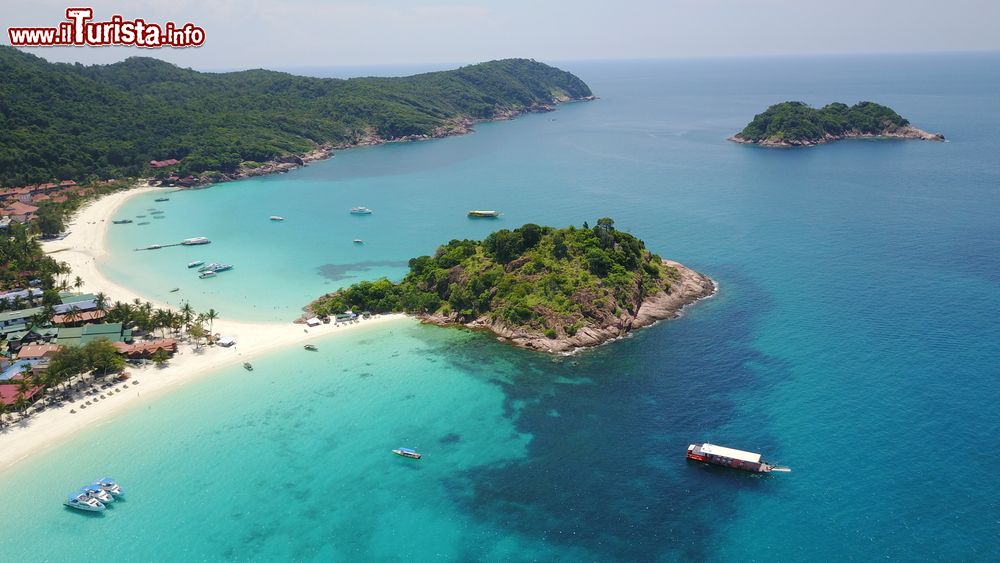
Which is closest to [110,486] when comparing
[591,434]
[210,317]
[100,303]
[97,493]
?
[97,493]

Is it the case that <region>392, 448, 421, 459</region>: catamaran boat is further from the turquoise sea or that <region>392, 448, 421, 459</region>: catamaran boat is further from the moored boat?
the moored boat

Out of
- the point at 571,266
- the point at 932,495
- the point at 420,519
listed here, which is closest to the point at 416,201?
the point at 571,266

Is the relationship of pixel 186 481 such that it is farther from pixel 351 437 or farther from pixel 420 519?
pixel 420 519

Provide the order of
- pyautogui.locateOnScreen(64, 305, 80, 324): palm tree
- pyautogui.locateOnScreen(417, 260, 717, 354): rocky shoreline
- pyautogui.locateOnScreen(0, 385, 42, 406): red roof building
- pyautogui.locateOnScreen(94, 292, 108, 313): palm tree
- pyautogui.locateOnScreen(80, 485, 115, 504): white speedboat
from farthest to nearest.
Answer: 1. pyautogui.locateOnScreen(94, 292, 108, 313): palm tree
2. pyautogui.locateOnScreen(64, 305, 80, 324): palm tree
3. pyautogui.locateOnScreen(417, 260, 717, 354): rocky shoreline
4. pyautogui.locateOnScreen(0, 385, 42, 406): red roof building
5. pyautogui.locateOnScreen(80, 485, 115, 504): white speedboat

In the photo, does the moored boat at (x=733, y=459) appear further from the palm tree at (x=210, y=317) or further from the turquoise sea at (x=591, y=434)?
the palm tree at (x=210, y=317)

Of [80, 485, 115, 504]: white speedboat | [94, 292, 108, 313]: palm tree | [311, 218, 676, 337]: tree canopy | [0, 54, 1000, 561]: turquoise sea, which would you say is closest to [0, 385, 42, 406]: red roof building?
[0, 54, 1000, 561]: turquoise sea
